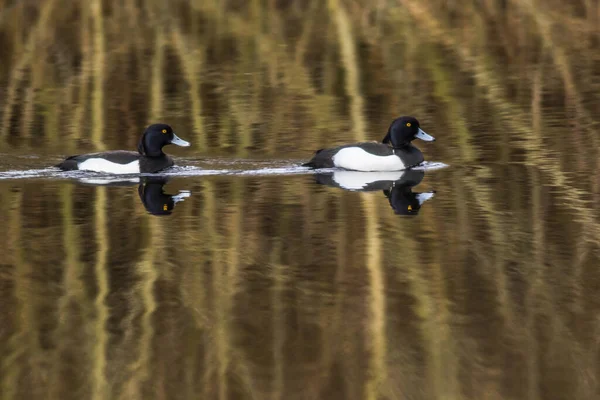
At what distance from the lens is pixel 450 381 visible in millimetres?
6465

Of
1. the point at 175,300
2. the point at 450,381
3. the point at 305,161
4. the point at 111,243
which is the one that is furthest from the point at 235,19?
the point at 450,381

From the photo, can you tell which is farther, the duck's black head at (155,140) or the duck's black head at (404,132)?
the duck's black head at (404,132)

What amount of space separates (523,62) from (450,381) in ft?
49.3

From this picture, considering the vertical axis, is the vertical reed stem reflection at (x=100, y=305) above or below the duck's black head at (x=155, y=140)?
Result: below

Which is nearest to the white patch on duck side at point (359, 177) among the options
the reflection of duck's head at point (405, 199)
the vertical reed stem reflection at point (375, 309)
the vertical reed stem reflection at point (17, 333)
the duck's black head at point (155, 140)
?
the reflection of duck's head at point (405, 199)

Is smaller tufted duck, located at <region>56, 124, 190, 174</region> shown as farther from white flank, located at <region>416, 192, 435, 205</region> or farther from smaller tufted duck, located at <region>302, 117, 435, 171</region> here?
white flank, located at <region>416, 192, 435, 205</region>

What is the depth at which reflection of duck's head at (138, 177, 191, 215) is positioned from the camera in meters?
11.1

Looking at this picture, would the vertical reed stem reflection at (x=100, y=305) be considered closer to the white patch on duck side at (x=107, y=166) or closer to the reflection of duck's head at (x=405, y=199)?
the white patch on duck side at (x=107, y=166)

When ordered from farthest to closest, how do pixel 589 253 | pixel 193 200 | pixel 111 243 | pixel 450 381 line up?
pixel 193 200
pixel 111 243
pixel 589 253
pixel 450 381

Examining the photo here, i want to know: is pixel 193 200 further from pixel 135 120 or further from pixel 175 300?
pixel 135 120

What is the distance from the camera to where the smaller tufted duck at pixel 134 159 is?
12875 millimetres

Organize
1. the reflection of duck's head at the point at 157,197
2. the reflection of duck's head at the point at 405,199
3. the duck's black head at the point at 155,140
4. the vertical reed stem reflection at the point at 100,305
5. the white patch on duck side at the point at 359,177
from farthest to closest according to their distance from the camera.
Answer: the duck's black head at the point at 155,140 < the white patch on duck side at the point at 359,177 < the reflection of duck's head at the point at 157,197 < the reflection of duck's head at the point at 405,199 < the vertical reed stem reflection at the point at 100,305

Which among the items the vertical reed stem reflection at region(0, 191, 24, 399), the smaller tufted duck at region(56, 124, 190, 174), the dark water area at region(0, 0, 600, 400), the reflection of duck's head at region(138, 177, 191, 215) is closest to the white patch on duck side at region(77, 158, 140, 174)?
the smaller tufted duck at region(56, 124, 190, 174)

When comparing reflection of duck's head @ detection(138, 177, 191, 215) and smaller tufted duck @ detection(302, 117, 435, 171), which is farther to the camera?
smaller tufted duck @ detection(302, 117, 435, 171)
